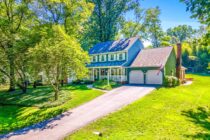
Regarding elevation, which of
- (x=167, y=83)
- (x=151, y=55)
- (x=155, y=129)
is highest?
(x=151, y=55)

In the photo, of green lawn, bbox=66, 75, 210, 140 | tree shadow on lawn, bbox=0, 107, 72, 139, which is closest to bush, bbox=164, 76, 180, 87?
green lawn, bbox=66, 75, 210, 140

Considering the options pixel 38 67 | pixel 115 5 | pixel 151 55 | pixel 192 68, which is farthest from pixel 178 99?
pixel 192 68

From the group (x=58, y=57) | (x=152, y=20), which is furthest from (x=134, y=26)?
(x=58, y=57)

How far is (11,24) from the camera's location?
28516mm

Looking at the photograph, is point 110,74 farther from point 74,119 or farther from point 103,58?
point 74,119

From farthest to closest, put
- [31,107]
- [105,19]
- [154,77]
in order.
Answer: [105,19], [154,77], [31,107]

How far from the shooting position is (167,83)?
92.6ft

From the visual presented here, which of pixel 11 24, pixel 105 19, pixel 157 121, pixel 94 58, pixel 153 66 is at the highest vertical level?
pixel 105 19

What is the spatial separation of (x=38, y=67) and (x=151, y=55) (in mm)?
18479

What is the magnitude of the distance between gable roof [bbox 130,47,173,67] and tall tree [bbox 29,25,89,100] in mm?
11798

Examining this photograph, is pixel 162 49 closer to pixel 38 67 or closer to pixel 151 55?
pixel 151 55

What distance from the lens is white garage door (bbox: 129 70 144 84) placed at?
32528 mm

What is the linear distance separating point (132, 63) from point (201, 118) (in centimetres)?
1839

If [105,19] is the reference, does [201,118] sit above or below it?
below
